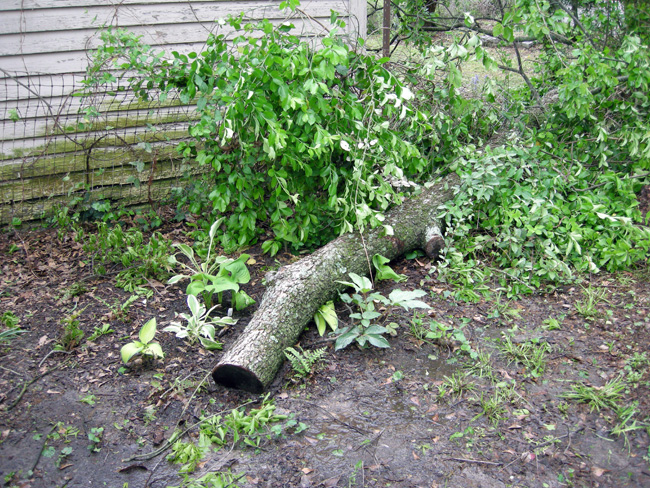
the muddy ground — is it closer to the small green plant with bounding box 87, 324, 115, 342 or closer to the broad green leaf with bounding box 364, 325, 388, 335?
the small green plant with bounding box 87, 324, 115, 342

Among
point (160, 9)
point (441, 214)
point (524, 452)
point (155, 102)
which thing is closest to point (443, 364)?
point (524, 452)

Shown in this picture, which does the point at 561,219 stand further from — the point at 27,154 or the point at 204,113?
the point at 27,154

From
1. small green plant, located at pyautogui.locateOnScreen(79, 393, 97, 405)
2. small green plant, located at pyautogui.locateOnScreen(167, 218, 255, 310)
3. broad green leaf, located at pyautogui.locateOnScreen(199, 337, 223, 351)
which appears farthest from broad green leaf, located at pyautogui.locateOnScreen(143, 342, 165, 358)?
small green plant, located at pyautogui.locateOnScreen(167, 218, 255, 310)

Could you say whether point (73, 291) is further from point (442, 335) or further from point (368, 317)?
point (442, 335)

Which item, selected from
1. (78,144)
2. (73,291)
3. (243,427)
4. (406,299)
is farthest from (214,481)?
(78,144)

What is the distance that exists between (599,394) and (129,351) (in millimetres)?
2897

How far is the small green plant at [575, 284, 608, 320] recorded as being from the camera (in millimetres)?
3654

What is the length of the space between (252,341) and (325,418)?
666 mm

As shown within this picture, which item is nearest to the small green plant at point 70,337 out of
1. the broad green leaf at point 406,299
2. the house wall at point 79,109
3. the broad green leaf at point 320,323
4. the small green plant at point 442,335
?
the broad green leaf at point 320,323

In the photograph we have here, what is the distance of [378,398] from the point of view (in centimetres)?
310

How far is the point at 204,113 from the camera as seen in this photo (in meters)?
4.08

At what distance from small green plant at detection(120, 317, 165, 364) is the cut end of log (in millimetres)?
440

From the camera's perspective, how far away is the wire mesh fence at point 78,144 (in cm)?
475

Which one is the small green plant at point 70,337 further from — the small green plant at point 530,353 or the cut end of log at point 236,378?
the small green plant at point 530,353
